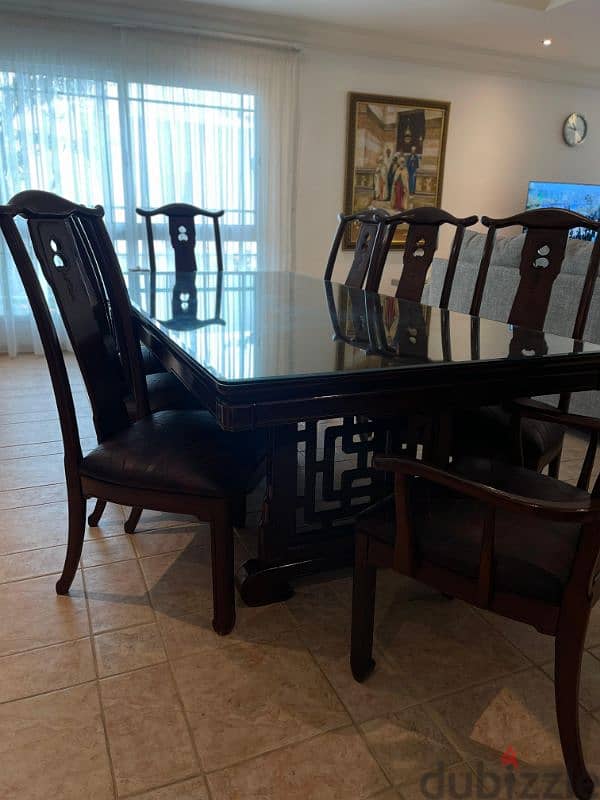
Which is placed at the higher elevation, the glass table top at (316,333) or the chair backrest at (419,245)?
the chair backrest at (419,245)

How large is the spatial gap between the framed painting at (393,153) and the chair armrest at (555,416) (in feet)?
13.4

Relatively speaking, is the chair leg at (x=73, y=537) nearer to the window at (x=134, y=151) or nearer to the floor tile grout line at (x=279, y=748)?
the floor tile grout line at (x=279, y=748)

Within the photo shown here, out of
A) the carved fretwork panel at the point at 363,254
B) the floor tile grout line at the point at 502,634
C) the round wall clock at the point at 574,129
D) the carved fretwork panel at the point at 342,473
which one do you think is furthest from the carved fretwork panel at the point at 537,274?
the round wall clock at the point at 574,129

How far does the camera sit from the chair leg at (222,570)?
1.43m

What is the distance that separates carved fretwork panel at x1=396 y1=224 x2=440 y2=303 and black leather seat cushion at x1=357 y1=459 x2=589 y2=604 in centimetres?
127

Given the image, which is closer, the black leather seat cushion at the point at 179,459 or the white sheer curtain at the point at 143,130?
the black leather seat cushion at the point at 179,459

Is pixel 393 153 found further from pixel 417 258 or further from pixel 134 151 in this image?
pixel 417 258

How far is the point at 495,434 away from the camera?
6.28ft

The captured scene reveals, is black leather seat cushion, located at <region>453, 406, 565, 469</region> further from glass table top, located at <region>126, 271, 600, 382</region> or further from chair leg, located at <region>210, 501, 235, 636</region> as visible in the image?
chair leg, located at <region>210, 501, 235, 636</region>

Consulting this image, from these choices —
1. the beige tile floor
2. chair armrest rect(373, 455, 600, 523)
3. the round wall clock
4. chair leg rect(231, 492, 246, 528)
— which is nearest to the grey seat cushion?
the beige tile floor

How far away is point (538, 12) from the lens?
167 inches

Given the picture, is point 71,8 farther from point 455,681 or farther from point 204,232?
point 455,681

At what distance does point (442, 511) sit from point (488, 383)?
33 centimetres

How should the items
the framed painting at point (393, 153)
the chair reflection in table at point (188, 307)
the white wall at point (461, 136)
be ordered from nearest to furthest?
the chair reflection in table at point (188, 307) < the white wall at point (461, 136) < the framed painting at point (393, 153)
